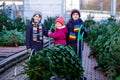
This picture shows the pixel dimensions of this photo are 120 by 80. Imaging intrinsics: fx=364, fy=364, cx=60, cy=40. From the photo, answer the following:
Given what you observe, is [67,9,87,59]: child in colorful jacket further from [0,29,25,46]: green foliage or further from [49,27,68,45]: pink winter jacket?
[0,29,25,46]: green foliage

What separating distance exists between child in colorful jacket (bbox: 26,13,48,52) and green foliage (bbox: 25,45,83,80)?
207 cm

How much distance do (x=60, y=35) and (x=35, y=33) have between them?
0.89m

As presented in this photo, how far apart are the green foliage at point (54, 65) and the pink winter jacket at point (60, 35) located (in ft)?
4.30

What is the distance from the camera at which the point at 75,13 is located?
7.84m

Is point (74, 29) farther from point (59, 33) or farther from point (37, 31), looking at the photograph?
point (37, 31)

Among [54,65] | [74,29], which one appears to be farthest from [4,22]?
[54,65]

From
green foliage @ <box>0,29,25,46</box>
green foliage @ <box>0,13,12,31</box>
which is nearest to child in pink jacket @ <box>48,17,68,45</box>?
green foliage @ <box>0,29,25,46</box>

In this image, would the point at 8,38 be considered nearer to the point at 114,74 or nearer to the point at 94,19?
the point at 114,74

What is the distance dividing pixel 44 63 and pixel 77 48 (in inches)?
84.2

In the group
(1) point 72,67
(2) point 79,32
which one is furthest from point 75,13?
(1) point 72,67

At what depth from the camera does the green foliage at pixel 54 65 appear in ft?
18.7

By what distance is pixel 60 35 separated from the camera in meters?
7.58

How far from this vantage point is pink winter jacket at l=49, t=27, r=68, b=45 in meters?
7.57

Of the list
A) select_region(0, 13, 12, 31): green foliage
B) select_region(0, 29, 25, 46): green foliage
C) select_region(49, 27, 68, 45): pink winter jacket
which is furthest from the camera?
select_region(0, 13, 12, 31): green foliage
